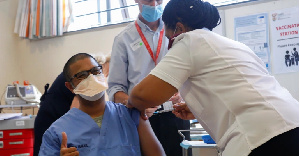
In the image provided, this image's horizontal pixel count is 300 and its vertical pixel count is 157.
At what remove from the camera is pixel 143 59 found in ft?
6.73

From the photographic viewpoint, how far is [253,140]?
1112 millimetres

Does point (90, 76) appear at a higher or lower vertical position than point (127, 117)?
higher

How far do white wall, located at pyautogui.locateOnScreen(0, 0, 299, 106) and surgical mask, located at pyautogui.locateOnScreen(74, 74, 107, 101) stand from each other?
2411 millimetres

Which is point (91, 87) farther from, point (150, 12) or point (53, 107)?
point (150, 12)

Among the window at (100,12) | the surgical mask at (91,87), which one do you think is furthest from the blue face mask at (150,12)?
the window at (100,12)

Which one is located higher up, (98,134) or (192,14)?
(192,14)

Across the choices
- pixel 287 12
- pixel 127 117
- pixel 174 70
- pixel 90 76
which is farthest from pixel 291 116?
pixel 287 12

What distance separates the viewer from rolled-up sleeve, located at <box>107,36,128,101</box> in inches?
79.6

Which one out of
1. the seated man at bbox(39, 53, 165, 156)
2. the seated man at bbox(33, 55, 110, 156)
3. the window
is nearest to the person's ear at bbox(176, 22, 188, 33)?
the seated man at bbox(39, 53, 165, 156)

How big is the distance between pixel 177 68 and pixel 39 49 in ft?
12.5

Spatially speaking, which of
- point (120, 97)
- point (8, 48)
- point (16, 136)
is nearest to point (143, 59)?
point (120, 97)

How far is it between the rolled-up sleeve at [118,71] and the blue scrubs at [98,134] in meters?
0.30

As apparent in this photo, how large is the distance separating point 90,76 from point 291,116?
91cm

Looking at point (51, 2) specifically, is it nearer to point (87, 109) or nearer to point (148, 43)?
point (148, 43)
